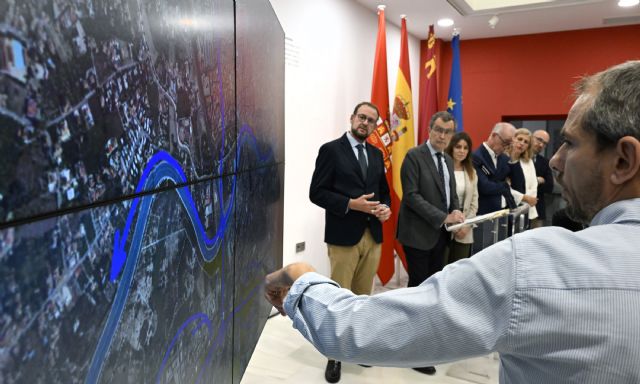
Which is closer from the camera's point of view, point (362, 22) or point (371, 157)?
point (371, 157)

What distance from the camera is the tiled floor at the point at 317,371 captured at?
2498mm

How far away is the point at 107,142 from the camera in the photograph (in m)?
0.64

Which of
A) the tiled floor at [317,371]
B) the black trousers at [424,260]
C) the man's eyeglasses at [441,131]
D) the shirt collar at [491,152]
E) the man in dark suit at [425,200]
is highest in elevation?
the man's eyeglasses at [441,131]

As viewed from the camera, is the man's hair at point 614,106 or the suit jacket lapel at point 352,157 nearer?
the man's hair at point 614,106

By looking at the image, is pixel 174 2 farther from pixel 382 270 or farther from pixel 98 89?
pixel 382 270

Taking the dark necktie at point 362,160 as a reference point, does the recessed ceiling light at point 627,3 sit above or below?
above

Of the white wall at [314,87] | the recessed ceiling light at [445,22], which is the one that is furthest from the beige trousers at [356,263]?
the recessed ceiling light at [445,22]

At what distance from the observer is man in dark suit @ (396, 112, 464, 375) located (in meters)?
2.80

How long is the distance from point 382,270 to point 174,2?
3670 mm

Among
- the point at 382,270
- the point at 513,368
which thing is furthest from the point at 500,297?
the point at 382,270

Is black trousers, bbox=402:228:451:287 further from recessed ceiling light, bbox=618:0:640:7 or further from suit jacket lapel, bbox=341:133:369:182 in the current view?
recessed ceiling light, bbox=618:0:640:7

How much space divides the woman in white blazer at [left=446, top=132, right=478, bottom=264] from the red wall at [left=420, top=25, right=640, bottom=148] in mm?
2786

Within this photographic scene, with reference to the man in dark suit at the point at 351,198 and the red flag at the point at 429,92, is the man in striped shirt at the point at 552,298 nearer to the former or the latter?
the man in dark suit at the point at 351,198

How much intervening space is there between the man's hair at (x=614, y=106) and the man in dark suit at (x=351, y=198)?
1.76 meters
